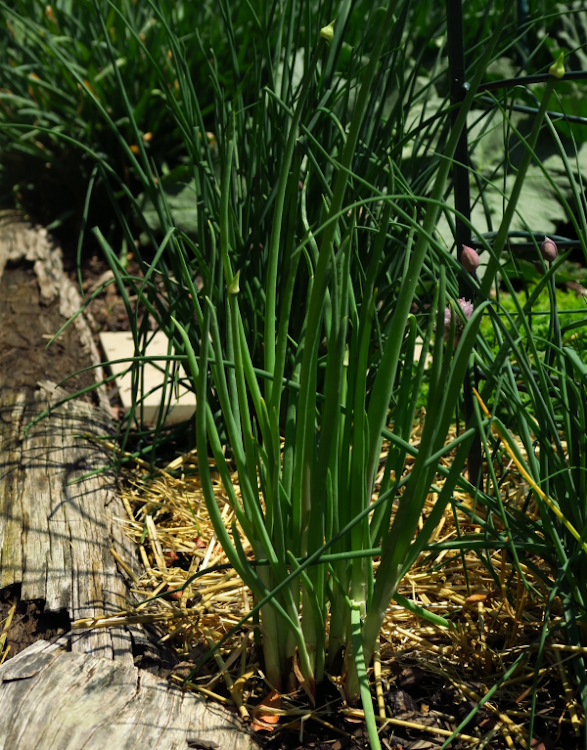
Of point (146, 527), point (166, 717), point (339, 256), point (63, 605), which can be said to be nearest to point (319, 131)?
point (339, 256)

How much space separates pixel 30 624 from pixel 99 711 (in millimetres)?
337

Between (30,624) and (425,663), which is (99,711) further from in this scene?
(425,663)

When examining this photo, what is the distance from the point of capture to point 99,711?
38.1 inches

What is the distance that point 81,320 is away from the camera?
2617 mm

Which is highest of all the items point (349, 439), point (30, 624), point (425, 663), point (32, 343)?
point (32, 343)

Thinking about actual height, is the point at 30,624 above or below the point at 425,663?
above

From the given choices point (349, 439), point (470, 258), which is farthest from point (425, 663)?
point (470, 258)

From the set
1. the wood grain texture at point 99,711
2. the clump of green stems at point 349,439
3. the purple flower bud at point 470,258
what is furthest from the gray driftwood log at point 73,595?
the purple flower bud at point 470,258

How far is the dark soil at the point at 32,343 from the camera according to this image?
2.10 meters

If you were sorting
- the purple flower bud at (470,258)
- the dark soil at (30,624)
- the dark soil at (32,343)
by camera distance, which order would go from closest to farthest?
1. the purple flower bud at (470,258)
2. the dark soil at (30,624)
3. the dark soil at (32,343)

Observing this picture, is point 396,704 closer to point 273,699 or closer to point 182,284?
point 273,699

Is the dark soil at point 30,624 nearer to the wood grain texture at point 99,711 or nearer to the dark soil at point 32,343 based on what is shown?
the wood grain texture at point 99,711

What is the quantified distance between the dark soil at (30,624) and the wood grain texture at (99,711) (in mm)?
125

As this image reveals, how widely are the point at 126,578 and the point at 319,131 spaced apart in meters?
1.04
